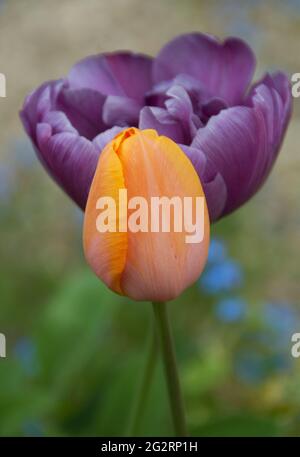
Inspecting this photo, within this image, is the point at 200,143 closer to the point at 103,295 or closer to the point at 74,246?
the point at 103,295

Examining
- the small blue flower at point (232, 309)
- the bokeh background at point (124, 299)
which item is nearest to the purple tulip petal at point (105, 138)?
the bokeh background at point (124, 299)

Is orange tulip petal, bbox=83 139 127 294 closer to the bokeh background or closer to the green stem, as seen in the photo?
the green stem

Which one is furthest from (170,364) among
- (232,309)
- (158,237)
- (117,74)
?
(232,309)

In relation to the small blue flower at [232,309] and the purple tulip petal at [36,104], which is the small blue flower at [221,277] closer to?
the small blue flower at [232,309]

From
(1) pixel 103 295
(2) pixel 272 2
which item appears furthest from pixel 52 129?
(2) pixel 272 2

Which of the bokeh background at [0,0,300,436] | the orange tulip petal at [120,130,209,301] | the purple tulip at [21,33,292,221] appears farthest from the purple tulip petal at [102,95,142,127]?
the bokeh background at [0,0,300,436]

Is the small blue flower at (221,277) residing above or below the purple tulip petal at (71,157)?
above
